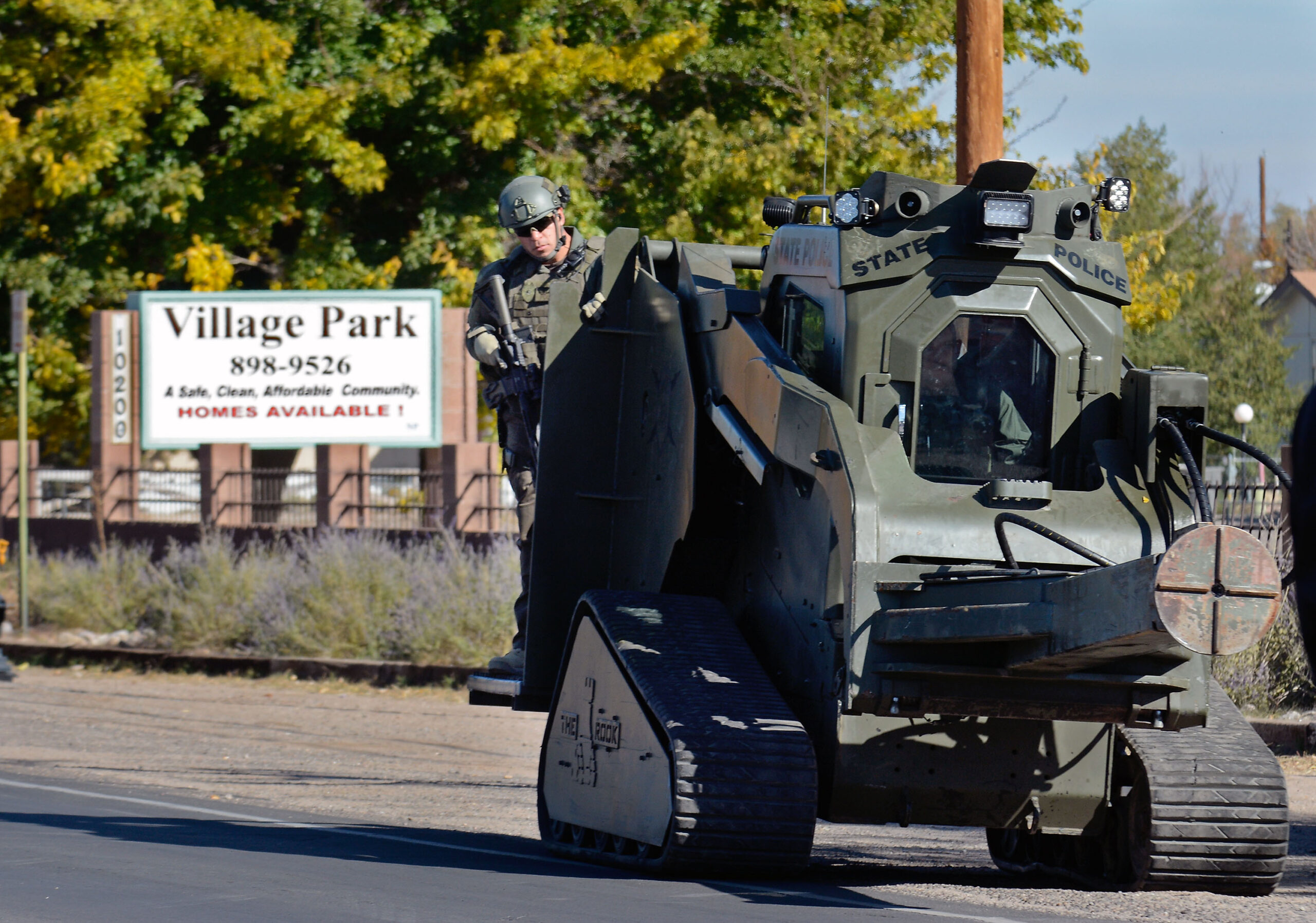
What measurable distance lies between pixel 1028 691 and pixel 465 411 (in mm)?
16608

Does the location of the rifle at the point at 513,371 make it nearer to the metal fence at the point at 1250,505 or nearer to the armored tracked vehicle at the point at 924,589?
the armored tracked vehicle at the point at 924,589

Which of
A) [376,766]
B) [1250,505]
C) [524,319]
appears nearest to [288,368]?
[376,766]

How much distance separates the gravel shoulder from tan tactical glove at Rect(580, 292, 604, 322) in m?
2.73

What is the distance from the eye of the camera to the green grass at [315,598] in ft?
60.5

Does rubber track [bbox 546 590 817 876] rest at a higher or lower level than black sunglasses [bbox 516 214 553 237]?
lower

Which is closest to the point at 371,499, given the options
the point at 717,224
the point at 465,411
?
the point at 465,411

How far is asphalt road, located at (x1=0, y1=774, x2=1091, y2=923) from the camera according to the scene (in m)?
6.73

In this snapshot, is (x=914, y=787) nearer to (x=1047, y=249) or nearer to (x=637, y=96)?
(x=1047, y=249)

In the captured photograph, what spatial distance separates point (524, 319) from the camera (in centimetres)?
998

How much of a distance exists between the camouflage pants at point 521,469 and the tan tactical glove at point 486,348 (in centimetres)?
30

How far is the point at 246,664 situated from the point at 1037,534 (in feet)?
45.5

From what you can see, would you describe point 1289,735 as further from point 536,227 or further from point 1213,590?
point 1213,590

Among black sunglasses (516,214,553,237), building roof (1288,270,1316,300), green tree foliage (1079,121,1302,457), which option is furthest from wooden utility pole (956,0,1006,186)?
building roof (1288,270,1316,300)

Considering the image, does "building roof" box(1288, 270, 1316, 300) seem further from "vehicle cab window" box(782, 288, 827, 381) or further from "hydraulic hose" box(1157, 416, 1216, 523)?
"hydraulic hose" box(1157, 416, 1216, 523)
